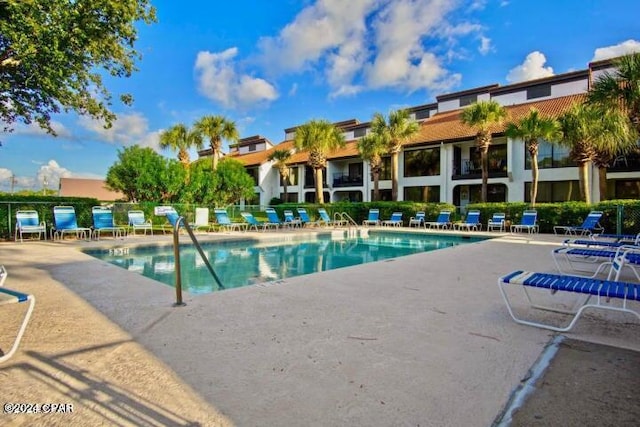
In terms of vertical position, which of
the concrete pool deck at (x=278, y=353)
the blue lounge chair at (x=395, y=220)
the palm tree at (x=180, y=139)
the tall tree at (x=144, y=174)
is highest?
the palm tree at (x=180, y=139)

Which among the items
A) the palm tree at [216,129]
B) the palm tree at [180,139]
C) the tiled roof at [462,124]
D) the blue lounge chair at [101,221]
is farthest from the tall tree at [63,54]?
the tiled roof at [462,124]

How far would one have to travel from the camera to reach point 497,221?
17.7 metres

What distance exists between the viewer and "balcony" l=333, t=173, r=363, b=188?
98.7 feet

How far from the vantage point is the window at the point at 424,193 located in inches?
1032

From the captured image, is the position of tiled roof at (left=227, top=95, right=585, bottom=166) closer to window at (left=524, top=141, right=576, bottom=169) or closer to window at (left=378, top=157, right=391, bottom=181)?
window at (left=524, top=141, right=576, bottom=169)

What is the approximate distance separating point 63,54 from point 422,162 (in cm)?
2295

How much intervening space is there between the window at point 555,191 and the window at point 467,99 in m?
9.67

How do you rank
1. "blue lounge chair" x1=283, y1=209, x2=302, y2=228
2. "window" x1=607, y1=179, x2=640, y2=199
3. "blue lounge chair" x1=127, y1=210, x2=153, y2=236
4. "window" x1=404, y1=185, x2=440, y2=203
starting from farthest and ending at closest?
"window" x1=404, y1=185, x2=440, y2=203 < "blue lounge chair" x1=283, y1=209, x2=302, y2=228 < "window" x1=607, y1=179, x2=640, y2=199 < "blue lounge chair" x1=127, y1=210, x2=153, y2=236

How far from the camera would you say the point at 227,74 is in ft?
70.8

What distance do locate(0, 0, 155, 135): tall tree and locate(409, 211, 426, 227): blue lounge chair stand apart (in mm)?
14761

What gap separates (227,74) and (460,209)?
16.2 m

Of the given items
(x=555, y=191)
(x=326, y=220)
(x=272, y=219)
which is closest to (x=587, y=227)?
(x=555, y=191)

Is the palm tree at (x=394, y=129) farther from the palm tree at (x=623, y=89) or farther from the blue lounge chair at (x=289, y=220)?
the palm tree at (x=623, y=89)

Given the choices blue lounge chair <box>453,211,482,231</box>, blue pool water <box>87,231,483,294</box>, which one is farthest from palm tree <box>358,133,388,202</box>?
blue pool water <box>87,231,483,294</box>
